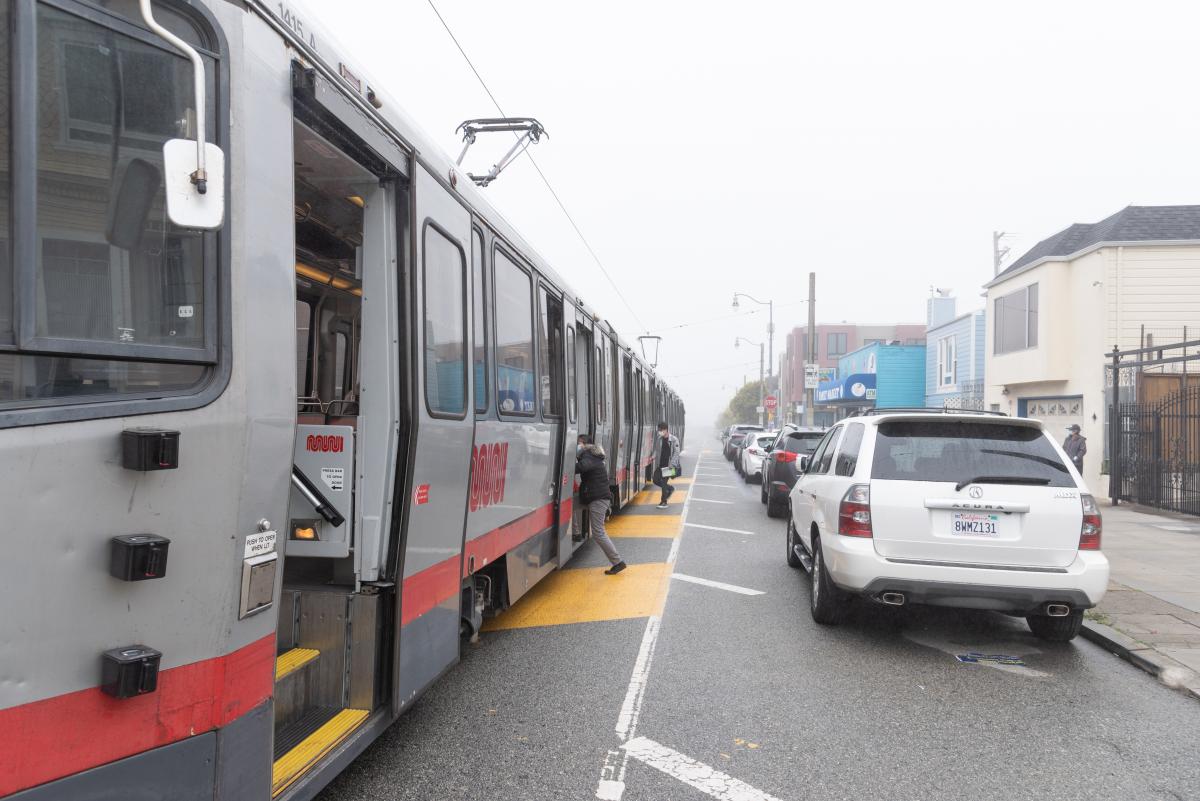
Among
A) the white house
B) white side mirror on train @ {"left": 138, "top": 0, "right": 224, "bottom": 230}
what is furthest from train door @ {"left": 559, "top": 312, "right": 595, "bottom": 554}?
the white house

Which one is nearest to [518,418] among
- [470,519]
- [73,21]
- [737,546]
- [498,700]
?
[470,519]

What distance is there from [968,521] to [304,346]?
475 centimetres

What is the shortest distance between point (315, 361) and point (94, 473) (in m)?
3.71

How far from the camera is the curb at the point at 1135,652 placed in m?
5.34

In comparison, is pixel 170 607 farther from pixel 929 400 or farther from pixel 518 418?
pixel 929 400

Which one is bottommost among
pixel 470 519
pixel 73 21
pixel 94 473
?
pixel 470 519

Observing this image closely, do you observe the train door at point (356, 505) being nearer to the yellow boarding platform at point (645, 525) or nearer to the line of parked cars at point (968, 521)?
the line of parked cars at point (968, 521)

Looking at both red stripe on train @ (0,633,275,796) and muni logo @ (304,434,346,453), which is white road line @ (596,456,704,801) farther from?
muni logo @ (304,434,346,453)

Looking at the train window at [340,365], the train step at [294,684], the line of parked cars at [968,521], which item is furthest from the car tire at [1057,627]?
the train window at [340,365]

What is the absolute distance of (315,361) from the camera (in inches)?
224

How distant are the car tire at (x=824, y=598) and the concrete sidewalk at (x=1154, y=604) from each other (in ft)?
6.56

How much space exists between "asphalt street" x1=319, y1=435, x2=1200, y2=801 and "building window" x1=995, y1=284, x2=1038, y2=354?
15340 mm

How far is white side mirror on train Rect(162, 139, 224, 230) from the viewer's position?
212cm

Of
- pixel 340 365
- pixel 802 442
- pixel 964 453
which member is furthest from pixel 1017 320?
pixel 340 365
